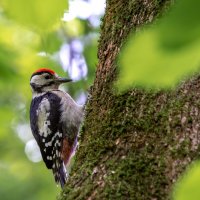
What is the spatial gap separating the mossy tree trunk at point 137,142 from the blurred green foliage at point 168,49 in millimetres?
962

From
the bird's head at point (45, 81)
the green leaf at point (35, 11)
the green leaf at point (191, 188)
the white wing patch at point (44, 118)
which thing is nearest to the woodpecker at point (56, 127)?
the white wing patch at point (44, 118)

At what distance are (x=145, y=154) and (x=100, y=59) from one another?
2.39 ft

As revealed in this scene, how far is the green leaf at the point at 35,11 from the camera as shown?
0.73 meters

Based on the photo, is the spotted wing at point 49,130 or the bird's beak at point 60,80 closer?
the spotted wing at point 49,130

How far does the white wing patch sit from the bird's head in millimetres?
367

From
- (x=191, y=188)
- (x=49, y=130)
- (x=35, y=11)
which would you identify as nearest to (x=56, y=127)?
(x=49, y=130)

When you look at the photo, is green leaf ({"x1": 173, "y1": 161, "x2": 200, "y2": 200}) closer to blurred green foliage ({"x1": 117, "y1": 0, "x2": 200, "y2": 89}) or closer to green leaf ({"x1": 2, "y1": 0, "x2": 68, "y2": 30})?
blurred green foliage ({"x1": 117, "y1": 0, "x2": 200, "y2": 89})

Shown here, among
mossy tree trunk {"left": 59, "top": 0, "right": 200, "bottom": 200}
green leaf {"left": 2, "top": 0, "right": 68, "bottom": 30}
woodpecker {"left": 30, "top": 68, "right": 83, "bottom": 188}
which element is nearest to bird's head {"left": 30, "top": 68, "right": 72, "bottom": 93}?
woodpecker {"left": 30, "top": 68, "right": 83, "bottom": 188}

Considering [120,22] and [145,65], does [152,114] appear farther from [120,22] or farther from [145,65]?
[145,65]

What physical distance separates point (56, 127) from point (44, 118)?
0.16 meters

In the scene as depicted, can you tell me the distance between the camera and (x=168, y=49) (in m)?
0.37

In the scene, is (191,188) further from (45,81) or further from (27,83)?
(45,81)

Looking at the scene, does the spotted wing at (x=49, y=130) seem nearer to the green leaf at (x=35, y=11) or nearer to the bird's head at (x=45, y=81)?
the bird's head at (x=45, y=81)

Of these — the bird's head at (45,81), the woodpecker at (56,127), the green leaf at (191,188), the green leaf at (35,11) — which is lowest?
the green leaf at (191,188)
